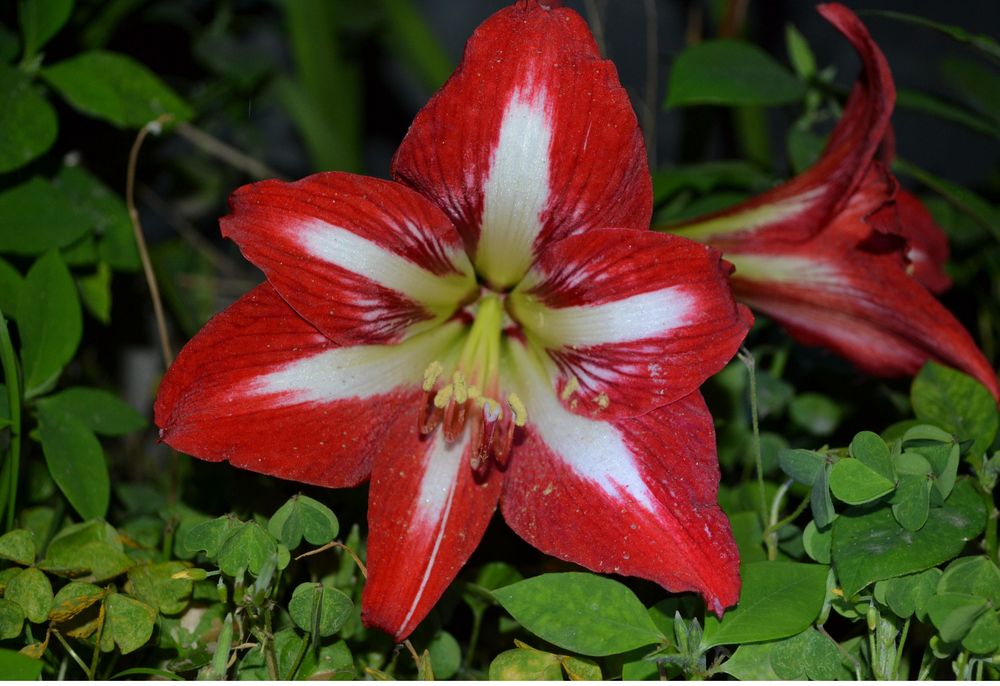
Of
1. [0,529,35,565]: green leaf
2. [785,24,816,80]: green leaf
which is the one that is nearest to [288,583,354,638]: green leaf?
[0,529,35,565]: green leaf

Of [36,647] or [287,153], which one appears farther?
[287,153]

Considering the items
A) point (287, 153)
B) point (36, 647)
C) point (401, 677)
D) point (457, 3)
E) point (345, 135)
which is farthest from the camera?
point (457, 3)

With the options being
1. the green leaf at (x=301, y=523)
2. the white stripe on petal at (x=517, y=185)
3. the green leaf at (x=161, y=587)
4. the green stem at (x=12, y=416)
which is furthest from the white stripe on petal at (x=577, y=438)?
the green stem at (x=12, y=416)

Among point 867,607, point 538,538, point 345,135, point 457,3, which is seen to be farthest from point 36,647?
point 457,3

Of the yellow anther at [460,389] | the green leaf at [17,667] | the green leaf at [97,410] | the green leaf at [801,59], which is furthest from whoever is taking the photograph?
the green leaf at [801,59]

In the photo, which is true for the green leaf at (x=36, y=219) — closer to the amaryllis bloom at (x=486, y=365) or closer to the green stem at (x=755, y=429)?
the amaryllis bloom at (x=486, y=365)

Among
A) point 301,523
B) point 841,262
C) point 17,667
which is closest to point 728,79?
point 841,262

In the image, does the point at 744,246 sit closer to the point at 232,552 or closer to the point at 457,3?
the point at 232,552
